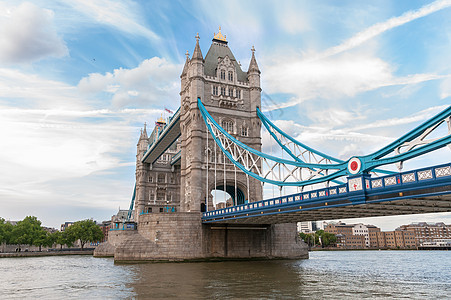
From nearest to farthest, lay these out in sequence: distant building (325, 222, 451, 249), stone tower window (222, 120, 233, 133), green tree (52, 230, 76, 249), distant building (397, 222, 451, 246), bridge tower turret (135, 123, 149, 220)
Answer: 1. stone tower window (222, 120, 233, 133)
2. bridge tower turret (135, 123, 149, 220)
3. green tree (52, 230, 76, 249)
4. distant building (325, 222, 451, 249)
5. distant building (397, 222, 451, 246)

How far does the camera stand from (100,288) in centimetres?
1953

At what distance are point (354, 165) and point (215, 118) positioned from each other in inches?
1025

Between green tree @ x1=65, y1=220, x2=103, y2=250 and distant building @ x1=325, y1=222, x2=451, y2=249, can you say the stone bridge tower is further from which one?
distant building @ x1=325, y1=222, x2=451, y2=249

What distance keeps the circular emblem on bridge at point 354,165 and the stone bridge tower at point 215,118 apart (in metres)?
21.4

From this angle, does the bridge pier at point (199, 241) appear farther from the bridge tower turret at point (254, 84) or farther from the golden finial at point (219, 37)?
the golden finial at point (219, 37)

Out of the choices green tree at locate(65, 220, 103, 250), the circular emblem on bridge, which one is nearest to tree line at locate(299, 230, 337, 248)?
green tree at locate(65, 220, 103, 250)

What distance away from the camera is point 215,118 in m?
45.0

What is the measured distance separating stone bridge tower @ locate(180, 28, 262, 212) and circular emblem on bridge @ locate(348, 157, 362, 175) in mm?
21355

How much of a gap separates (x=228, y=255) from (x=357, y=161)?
21.2m

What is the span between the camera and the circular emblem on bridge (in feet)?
67.5

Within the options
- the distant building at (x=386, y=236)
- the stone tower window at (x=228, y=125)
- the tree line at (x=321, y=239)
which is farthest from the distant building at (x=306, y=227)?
the stone tower window at (x=228, y=125)

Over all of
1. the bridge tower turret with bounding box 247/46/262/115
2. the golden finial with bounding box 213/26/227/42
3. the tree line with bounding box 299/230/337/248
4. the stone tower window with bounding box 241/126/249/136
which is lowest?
the tree line with bounding box 299/230/337/248

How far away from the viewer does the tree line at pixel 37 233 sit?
2773 inches

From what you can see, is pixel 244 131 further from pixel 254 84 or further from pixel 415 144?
pixel 415 144
